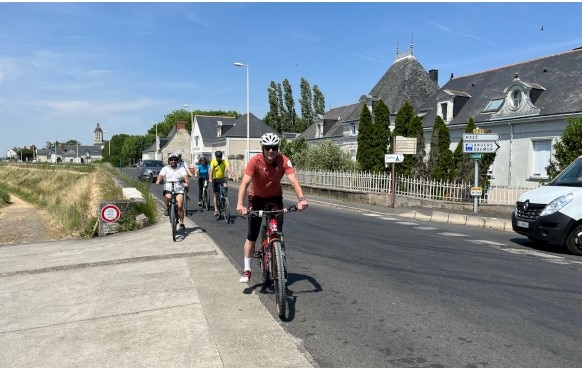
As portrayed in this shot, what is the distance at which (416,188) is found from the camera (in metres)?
18.5

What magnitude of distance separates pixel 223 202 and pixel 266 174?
23.9 ft

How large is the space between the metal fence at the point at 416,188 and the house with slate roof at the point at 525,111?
735cm

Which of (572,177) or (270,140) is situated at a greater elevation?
(270,140)

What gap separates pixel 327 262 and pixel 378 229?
4.86 metres

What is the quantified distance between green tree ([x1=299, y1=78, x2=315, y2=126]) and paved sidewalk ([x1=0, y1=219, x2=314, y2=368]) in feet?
244

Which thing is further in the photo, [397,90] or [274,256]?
[397,90]

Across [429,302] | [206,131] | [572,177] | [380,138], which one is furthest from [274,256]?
[206,131]

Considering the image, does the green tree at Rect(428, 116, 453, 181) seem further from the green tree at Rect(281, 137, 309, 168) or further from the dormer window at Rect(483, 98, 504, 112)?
the green tree at Rect(281, 137, 309, 168)

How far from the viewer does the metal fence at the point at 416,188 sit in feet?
54.1

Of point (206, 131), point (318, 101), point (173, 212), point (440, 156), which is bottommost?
point (173, 212)

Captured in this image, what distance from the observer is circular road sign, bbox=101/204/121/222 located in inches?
419

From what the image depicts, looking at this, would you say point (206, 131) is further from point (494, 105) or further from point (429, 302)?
point (429, 302)

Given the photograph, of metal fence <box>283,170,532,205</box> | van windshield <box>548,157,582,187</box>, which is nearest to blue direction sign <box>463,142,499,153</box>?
metal fence <box>283,170,532,205</box>

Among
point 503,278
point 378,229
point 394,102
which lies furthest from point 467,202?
point 394,102
